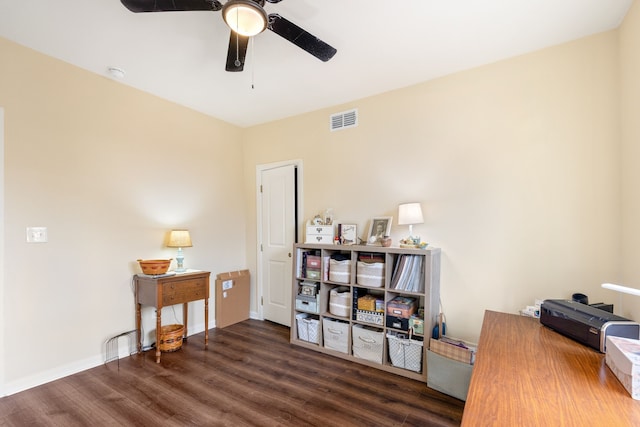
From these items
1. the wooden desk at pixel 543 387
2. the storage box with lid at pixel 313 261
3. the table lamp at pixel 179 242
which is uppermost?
the table lamp at pixel 179 242

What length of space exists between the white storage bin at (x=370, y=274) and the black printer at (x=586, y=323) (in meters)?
1.18

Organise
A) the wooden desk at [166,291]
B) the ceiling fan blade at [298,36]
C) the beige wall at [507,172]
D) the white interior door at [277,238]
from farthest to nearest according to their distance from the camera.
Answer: the white interior door at [277,238], the wooden desk at [166,291], the beige wall at [507,172], the ceiling fan blade at [298,36]

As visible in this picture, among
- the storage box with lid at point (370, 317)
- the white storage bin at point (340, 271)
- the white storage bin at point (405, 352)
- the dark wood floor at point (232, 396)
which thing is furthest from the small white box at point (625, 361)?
the white storage bin at point (340, 271)

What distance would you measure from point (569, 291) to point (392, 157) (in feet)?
5.81

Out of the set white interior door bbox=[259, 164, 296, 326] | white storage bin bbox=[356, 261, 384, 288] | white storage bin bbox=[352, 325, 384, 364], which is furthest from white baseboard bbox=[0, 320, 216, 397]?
white storage bin bbox=[356, 261, 384, 288]

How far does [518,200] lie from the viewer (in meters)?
2.29

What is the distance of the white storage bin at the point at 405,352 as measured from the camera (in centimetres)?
236

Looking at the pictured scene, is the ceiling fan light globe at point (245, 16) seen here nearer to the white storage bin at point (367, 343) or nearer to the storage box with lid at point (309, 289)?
the storage box with lid at point (309, 289)

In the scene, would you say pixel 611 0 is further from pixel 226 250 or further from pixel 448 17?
pixel 226 250

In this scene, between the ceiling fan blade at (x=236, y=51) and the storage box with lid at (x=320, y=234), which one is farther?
the storage box with lid at (x=320, y=234)

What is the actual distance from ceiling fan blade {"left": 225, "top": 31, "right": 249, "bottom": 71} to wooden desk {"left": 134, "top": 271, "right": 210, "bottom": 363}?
198 cm

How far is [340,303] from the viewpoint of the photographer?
9.21 ft

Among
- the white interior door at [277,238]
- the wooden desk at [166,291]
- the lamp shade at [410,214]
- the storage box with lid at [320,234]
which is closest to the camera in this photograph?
the lamp shade at [410,214]

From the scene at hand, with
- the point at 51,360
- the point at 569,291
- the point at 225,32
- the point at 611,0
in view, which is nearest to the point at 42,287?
the point at 51,360
